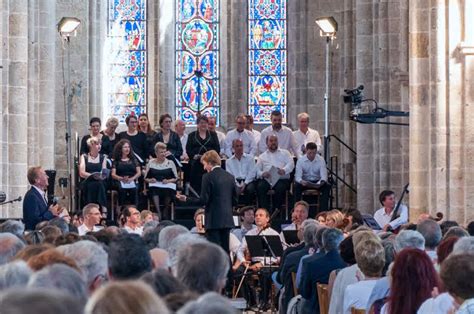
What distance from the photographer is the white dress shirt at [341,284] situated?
1082 cm

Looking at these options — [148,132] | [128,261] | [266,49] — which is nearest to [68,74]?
[266,49]

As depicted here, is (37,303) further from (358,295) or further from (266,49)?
(266,49)

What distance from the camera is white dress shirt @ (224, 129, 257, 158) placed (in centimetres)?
2528

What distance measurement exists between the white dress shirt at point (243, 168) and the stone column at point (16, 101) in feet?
11.3

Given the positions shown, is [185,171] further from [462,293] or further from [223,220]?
[462,293]

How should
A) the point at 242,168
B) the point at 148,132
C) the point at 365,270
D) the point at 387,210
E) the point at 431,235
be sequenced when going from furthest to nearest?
the point at 148,132, the point at 242,168, the point at 387,210, the point at 431,235, the point at 365,270

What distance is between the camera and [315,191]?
79.1ft

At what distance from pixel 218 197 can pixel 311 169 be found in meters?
6.49

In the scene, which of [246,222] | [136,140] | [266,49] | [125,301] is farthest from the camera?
[266,49]

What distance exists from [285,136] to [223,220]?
7938 millimetres

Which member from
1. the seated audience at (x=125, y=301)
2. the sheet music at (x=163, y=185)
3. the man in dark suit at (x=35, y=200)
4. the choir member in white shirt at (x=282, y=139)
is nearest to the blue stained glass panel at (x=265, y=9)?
the choir member in white shirt at (x=282, y=139)

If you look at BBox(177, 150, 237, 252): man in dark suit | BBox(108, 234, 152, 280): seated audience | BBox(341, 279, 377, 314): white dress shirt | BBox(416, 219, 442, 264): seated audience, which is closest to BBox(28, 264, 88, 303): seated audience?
BBox(108, 234, 152, 280): seated audience

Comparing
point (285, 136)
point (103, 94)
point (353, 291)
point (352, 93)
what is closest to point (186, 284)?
point (353, 291)

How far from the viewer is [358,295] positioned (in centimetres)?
997
